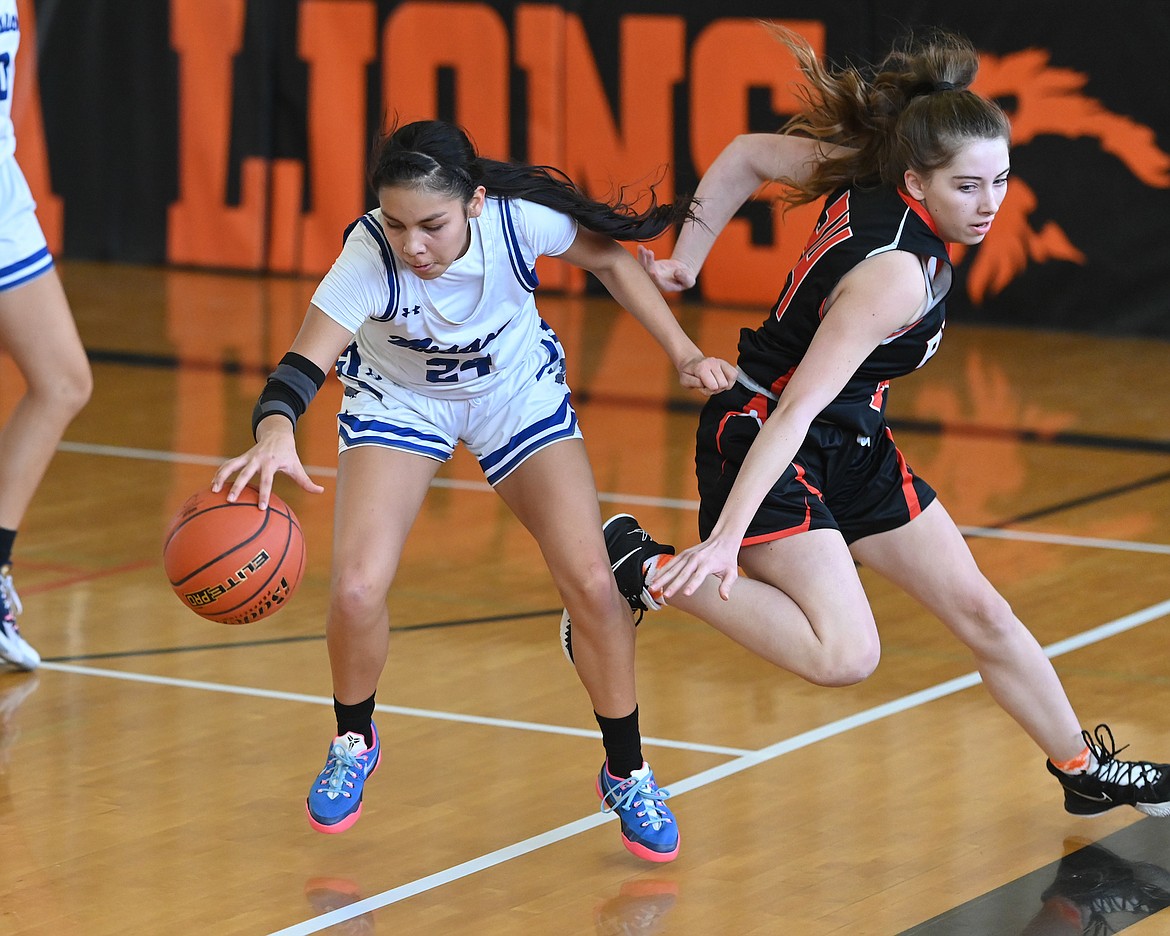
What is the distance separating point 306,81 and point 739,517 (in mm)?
9107

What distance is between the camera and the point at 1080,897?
11.0 ft

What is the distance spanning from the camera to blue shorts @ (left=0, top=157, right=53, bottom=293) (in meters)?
4.54

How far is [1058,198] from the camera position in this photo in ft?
33.2

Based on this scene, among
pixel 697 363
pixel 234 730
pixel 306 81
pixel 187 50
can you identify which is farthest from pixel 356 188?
pixel 697 363

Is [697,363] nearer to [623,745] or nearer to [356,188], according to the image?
[623,745]

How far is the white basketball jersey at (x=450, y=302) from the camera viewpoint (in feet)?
11.2

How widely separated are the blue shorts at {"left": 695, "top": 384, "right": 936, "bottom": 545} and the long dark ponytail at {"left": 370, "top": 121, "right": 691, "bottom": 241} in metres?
0.37

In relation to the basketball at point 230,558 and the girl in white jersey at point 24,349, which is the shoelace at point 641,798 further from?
the girl in white jersey at point 24,349

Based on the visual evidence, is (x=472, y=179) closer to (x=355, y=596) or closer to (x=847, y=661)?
(x=355, y=596)

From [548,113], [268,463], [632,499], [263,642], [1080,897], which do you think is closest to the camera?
[268,463]

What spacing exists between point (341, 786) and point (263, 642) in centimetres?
144

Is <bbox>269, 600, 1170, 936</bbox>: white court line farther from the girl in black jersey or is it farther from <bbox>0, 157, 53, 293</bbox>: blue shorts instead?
<bbox>0, 157, 53, 293</bbox>: blue shorts

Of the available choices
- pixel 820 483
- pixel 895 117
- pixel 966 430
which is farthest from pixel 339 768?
pixel 966 430

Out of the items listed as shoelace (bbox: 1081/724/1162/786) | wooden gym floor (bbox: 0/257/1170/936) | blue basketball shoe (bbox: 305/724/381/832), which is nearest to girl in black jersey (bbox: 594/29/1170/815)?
shoelace (bbox: 1081/724/1162/786)
